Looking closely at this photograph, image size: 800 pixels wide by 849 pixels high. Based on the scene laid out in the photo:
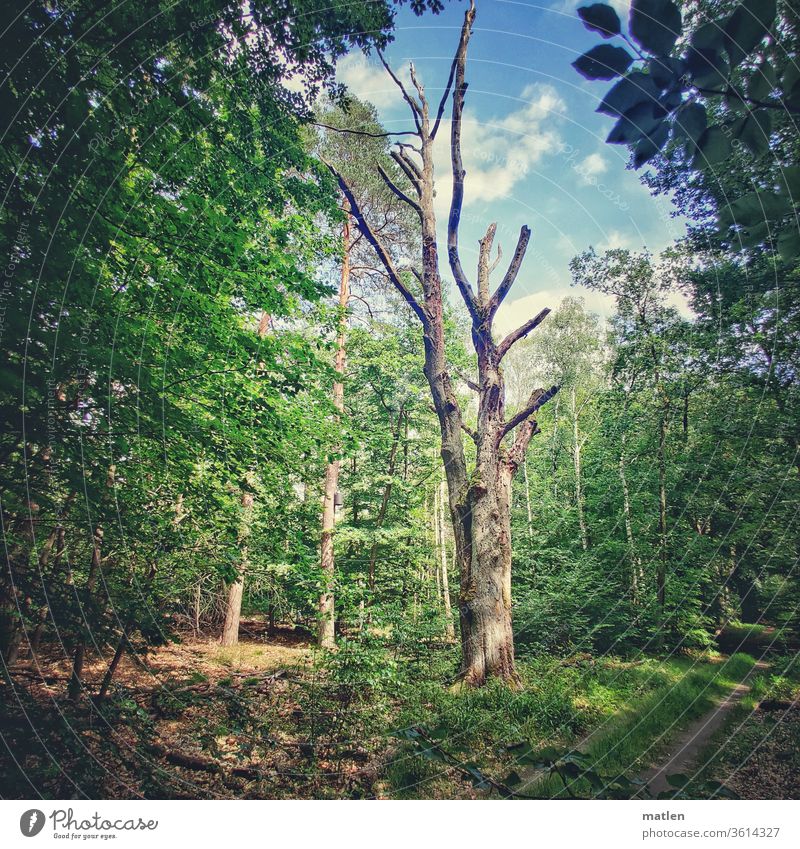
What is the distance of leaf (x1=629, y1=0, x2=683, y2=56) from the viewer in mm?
1042

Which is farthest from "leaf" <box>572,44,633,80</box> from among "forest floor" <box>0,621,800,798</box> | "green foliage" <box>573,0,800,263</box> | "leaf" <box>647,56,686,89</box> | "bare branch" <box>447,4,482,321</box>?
"bare branch" <box>447,4,482,321</box>

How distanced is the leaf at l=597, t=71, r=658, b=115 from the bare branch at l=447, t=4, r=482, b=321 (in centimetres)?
380

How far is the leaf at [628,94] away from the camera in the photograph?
1158 mm

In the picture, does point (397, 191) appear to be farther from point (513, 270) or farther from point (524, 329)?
point (524, 329)

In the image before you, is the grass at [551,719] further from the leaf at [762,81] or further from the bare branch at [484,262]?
the bare branch at [484,262]

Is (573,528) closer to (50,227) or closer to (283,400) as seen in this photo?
(283,400)

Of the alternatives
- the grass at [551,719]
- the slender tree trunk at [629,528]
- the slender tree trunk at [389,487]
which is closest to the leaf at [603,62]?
the grass at [551,719]

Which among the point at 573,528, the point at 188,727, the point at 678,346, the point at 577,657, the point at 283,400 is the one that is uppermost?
the point at 678,346

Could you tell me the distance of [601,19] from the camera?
95 centimetres

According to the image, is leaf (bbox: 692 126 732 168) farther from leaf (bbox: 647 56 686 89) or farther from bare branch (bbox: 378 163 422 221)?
bare branch (bbox: 378 163 422 221)

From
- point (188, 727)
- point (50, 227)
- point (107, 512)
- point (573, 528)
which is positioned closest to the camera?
point (50, 227)
